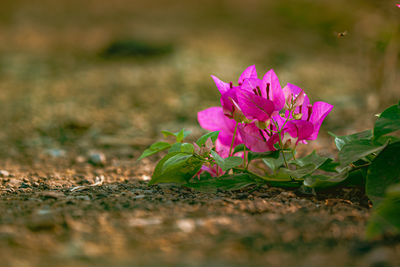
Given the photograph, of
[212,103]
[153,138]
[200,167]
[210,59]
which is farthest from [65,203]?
[210,59]

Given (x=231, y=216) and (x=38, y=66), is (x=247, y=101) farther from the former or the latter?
(x=38, y=66)

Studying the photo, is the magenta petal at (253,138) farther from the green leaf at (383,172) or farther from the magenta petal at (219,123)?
the green leaf at (383,172)

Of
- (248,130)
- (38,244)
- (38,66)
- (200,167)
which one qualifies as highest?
(38,66)

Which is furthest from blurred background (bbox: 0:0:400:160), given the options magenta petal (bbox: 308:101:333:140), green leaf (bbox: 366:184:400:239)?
green leaf (bbox: 366:184:400:239)

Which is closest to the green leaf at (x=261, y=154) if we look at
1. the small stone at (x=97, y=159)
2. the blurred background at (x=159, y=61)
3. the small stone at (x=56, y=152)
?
the small stone at (x=97, y=159)

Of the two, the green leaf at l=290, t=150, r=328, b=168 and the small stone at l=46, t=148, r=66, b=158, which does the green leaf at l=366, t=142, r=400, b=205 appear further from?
the small stone at l=46, t=148, r=66, b=158

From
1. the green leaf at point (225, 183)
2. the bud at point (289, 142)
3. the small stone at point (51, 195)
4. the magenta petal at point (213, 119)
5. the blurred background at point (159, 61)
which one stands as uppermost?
the blurred background at point (159, 61)

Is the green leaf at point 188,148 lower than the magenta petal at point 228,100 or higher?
lower
